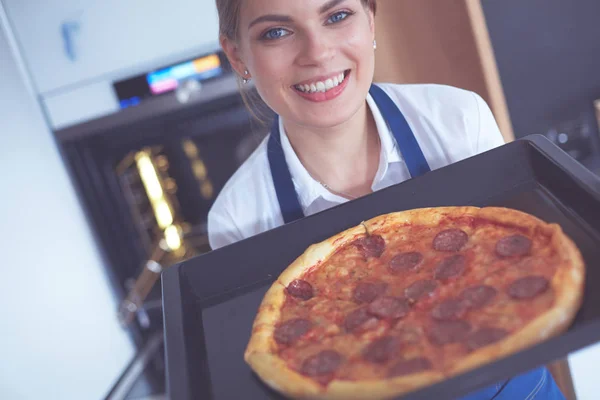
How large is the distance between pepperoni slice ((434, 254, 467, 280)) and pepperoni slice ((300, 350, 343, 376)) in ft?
0.73

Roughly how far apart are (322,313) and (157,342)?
1732mm

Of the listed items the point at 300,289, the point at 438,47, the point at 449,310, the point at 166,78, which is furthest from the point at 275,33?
Answer: the point at 166,78

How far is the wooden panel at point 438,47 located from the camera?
1.75 meters

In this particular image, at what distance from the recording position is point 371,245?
1104 mm

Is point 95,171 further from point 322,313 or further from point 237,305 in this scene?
point 322,313

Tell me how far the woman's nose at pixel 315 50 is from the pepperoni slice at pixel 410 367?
1.97 ft

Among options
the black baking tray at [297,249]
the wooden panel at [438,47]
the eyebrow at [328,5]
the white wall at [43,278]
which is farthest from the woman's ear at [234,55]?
the white wall at [43,278]

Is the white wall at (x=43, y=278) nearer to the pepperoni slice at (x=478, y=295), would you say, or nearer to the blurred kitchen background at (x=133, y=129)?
the blurred kitchen background at (x=133, y=129)

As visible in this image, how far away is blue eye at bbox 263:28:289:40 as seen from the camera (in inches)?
45.3

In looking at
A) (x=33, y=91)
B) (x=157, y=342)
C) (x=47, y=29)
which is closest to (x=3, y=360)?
(x=157, y=342)

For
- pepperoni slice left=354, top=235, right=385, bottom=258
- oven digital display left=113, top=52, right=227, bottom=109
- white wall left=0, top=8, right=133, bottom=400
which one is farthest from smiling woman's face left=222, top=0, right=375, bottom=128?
white wall left=0, top=8, right=133, bottom=400

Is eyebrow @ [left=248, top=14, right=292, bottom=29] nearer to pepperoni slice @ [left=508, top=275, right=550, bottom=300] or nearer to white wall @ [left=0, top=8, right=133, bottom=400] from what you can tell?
pepperoni slice @ [left=508, top=275, right=550, bottom=300]

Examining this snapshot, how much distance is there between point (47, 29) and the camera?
7.18 ft

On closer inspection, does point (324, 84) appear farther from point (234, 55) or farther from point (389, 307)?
point (389, 307)
